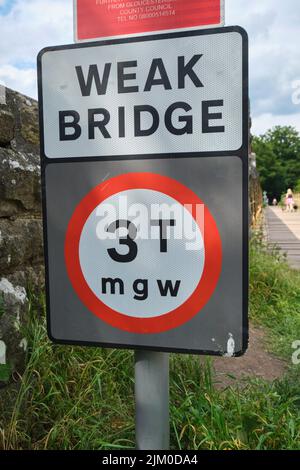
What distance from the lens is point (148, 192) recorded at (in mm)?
1280

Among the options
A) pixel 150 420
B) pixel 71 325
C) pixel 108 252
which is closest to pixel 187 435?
pixel 150 420

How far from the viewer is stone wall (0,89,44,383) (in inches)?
89.0

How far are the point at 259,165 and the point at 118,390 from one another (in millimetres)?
63481

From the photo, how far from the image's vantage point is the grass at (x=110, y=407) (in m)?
1.99

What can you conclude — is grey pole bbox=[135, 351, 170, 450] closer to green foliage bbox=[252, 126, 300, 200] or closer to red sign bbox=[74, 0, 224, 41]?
red sign bbox=[74, 0, 224, 41]

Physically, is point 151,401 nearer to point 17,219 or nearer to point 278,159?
point 17,219

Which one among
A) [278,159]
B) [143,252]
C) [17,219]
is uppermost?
[278,159]

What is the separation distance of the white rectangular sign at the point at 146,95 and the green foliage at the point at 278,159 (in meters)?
63.3

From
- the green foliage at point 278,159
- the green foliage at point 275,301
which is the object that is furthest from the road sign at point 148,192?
the green foliage at point 278,159

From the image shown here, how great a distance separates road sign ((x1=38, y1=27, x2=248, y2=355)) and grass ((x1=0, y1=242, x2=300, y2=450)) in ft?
2.53

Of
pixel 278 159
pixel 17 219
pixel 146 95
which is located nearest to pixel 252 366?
pixel 17 219

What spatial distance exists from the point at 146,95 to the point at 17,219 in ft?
4.99

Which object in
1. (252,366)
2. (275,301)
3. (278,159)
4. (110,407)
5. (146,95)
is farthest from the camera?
(278,159)

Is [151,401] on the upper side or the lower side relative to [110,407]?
upper
